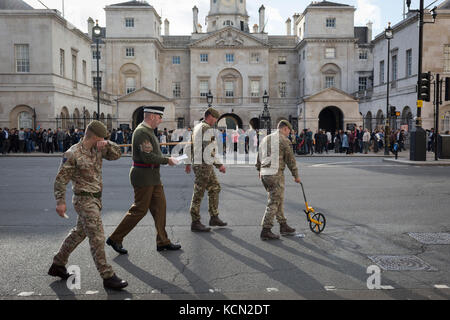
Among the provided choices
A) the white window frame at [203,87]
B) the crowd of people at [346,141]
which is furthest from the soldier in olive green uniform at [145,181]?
the white window frame at [203,87]

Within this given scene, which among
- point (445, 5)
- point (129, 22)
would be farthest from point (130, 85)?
point (445, 5)

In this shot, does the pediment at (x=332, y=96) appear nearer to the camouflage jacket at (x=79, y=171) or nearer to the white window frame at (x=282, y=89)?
the white window frame at (x=282, y=89)

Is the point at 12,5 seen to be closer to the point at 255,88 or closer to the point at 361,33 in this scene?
the point at 255,88

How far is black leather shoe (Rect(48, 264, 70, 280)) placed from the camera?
497 cm

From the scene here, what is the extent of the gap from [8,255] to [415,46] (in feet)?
123

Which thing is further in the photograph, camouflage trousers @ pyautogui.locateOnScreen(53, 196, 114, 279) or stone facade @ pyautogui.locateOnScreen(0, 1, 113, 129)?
stone facade @ pyautogui.locateOnScreen(0, 1, 113, 129)

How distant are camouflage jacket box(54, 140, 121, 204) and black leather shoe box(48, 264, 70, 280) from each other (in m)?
0.81

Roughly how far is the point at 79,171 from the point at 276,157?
3.18 m

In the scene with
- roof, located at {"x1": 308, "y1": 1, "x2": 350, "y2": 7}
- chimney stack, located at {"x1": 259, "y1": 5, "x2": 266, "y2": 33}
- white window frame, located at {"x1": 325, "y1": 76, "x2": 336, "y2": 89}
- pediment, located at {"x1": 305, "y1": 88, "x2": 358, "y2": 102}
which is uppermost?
chimney stack, located at {"x1": 259, "y1": 5, "x2": 266, "y2": 33}

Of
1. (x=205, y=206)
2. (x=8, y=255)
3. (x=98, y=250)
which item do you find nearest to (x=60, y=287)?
(x=98, y=250)

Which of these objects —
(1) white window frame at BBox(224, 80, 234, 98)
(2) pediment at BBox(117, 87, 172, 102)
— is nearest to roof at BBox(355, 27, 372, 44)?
(1) white window frame at BBox(224, 80, 234, 98)

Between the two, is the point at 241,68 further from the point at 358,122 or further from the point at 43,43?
the point at 43,43

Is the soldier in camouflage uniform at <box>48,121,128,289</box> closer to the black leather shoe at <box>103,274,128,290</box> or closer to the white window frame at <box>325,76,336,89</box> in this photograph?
the black leather shoe at <box>103,274,128,290</box>

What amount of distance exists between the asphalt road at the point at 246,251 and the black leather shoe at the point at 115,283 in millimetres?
93
